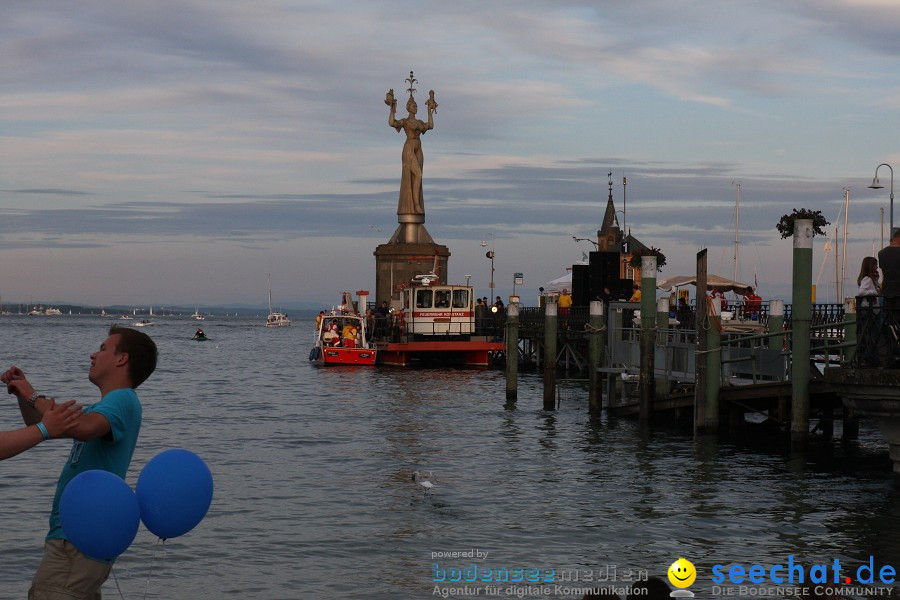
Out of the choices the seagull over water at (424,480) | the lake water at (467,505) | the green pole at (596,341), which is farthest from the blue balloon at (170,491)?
the green pole at (596,341)

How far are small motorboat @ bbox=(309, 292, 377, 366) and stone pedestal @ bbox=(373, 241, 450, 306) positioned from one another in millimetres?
10592

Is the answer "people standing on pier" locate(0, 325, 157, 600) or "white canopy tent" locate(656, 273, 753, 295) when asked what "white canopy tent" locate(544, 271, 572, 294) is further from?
"people standing on pier" locate(0, 325, 157, 600)

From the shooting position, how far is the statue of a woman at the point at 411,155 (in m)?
66.9

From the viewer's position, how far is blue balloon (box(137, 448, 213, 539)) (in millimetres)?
6230

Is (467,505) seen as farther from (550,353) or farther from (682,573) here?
(550,353)

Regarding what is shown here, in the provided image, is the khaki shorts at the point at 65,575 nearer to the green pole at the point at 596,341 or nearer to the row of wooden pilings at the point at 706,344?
the row of wooden pilings at the point at 706,344

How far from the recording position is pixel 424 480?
17.4 m

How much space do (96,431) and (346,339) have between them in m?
47.5

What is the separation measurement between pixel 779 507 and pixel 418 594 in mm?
6544

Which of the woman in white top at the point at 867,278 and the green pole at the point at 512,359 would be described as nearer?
the woman in white top at the point at 867,278

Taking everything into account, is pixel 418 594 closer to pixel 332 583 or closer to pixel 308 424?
pixel 332 583

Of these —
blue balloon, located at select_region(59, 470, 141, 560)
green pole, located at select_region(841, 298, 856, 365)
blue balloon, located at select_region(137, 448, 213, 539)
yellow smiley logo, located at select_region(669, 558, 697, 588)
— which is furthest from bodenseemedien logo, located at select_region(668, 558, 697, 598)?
green pole, located at select_region(841, 298, 856, 365)

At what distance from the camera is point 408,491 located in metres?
17.4

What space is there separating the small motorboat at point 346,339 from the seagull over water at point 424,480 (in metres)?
34.4
